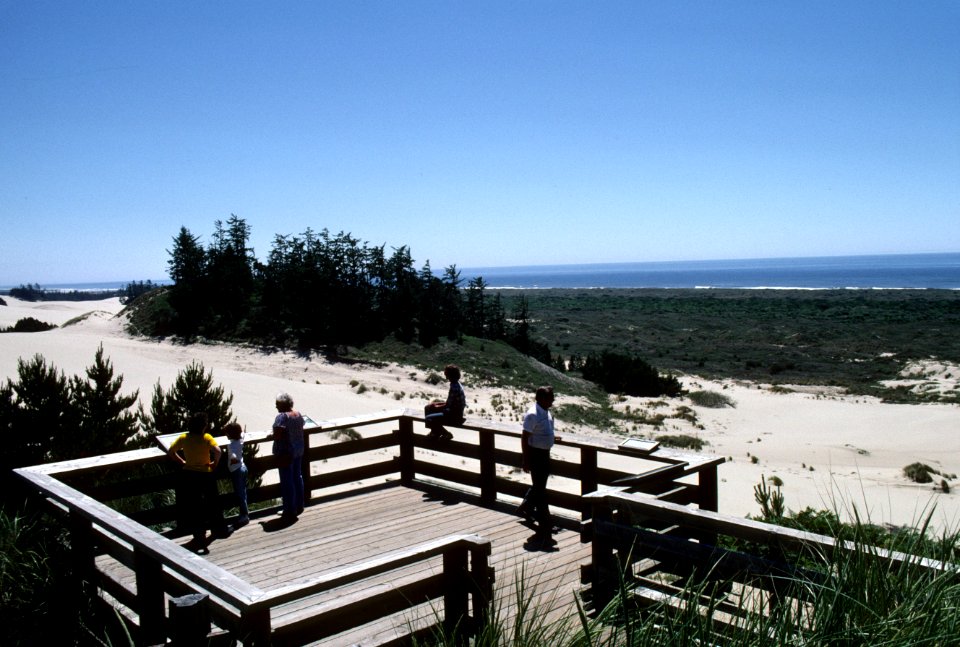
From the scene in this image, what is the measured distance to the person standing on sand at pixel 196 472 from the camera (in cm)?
744

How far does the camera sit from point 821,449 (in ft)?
77.4

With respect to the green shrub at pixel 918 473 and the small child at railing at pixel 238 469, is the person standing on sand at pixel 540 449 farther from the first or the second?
the green shrub at pixel 918 473

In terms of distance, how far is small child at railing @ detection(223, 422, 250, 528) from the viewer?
314 inches

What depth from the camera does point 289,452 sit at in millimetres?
8266

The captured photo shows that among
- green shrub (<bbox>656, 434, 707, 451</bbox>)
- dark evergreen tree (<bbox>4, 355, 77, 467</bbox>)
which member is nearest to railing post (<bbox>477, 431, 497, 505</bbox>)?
dark evergreen tree (<bbox>4, 355, 77, 467</bbox>)

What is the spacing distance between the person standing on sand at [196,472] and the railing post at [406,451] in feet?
9.41

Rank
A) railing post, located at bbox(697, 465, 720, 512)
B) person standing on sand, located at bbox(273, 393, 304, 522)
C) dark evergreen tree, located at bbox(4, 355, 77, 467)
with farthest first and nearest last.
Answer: dark evergreen tree, located at bbox(4, 355, 77, 467) → person standing on sand, located at bbox(273, 393, 304, 522) → railing post, located at bbox(697, 465, 720, 512)

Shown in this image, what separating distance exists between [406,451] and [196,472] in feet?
10.4

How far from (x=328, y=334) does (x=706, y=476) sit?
30.9m

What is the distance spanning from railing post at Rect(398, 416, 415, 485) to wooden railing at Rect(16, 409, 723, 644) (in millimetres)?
15

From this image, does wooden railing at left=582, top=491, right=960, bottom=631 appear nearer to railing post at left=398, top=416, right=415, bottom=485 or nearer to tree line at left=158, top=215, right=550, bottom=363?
railing post at left=398, top=416, right=415, bottom=485

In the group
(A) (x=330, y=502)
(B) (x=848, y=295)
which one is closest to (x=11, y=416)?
(A) (x=330, y=502)

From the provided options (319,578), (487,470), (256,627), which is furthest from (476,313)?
(256,627)

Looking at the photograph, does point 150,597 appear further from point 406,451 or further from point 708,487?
point 406,451
